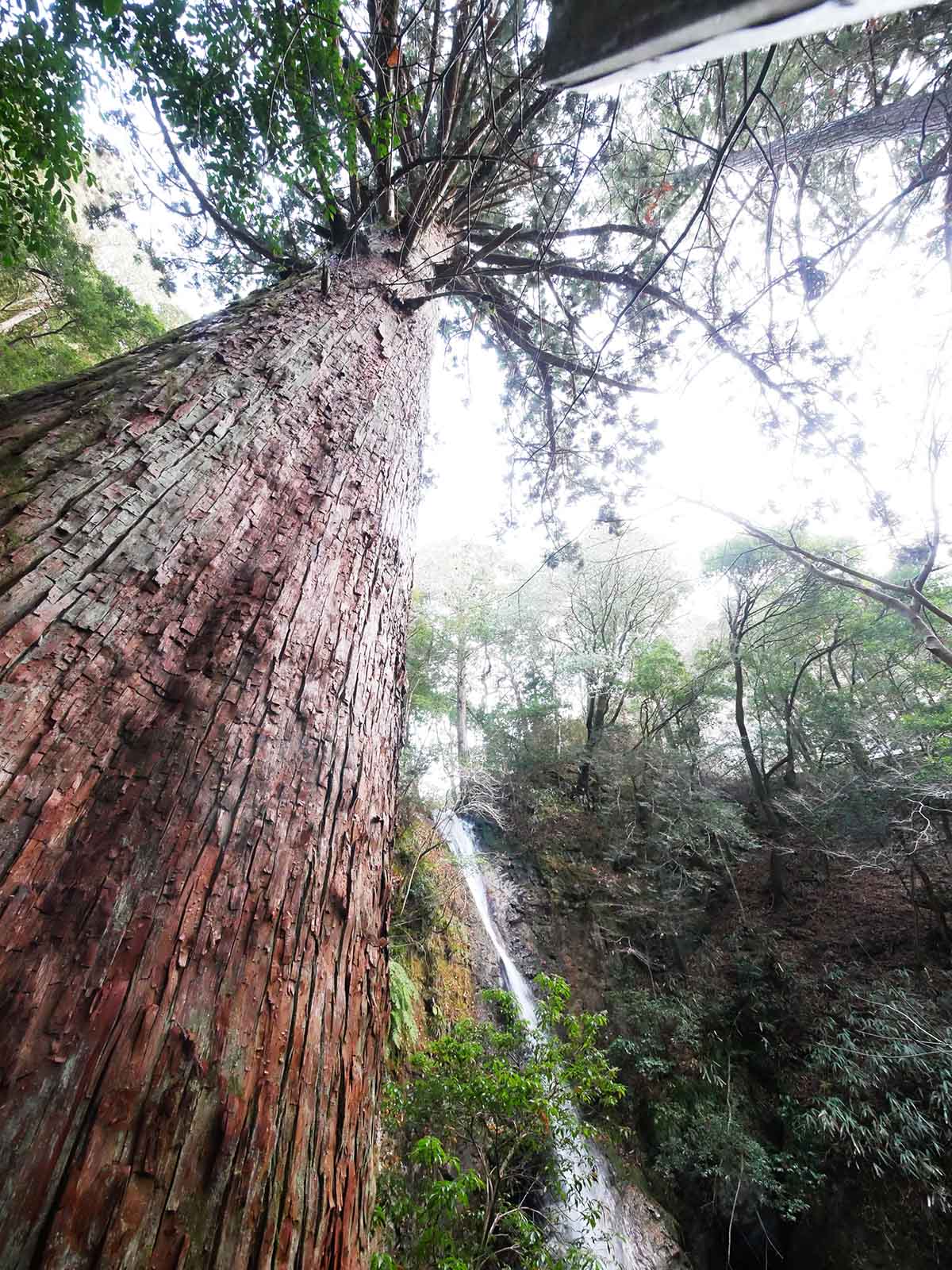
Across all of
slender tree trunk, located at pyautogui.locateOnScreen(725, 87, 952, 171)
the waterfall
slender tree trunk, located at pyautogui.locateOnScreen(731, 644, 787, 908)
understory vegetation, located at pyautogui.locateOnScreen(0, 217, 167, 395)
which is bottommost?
the waterfall

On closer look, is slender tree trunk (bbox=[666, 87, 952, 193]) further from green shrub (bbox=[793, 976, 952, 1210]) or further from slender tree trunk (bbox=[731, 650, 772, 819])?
slender tree trunk (bbox=[731, 650, 772, 819])

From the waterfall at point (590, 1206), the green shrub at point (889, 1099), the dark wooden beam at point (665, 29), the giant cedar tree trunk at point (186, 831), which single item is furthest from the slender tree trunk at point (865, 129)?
the green shrub at point (889, 1099)

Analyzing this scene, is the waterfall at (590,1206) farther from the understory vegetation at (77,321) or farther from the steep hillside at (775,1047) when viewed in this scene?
the understory vegetation at (77,321)

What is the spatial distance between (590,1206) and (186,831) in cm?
483

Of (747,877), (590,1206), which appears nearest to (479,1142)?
(590,1206)

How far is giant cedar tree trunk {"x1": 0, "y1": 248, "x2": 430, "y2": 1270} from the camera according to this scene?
478 mm

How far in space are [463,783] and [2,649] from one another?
8.13 meters

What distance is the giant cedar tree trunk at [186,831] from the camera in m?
0.48

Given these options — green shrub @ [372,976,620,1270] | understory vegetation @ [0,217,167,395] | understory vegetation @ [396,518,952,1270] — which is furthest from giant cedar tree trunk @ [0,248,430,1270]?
understory vegetation @ [0,217,167,395]

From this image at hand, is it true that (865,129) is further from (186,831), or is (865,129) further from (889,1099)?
(889,1099)

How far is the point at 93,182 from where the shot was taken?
2279mm

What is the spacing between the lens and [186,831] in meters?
0.68

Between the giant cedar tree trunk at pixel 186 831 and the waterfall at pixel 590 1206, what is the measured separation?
3.07m

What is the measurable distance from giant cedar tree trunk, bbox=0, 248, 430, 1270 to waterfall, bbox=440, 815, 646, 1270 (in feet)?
10.1
